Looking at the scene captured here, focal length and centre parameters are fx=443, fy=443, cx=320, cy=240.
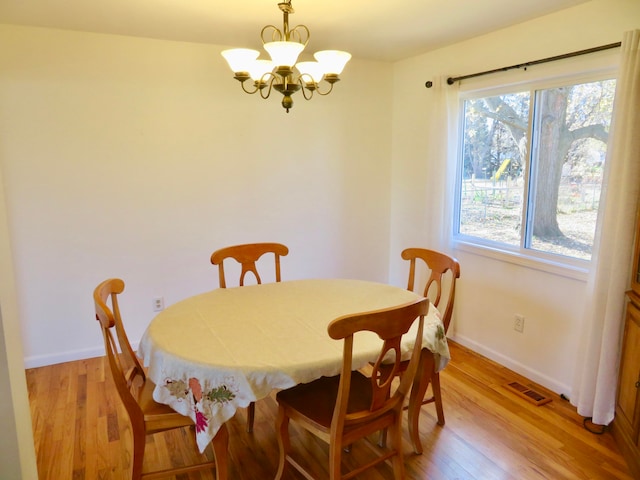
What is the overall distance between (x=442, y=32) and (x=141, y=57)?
2.04 m

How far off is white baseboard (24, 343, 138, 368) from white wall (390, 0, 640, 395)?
2568mm

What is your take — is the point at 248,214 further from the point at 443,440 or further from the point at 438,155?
the point at 443,440

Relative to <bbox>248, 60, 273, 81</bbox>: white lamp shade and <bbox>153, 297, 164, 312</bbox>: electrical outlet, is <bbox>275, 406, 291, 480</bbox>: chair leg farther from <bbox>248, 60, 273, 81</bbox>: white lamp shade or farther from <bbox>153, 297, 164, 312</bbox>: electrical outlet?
<bbox>153, 297, 164, 312</bbox>: electrical outlet

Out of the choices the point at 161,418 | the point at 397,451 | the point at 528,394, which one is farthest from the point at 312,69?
the point at 528,394

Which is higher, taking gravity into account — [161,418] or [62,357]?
[161,418]

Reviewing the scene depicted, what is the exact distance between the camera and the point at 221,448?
171cm

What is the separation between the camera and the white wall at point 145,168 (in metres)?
2.87

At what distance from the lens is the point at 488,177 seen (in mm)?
3229

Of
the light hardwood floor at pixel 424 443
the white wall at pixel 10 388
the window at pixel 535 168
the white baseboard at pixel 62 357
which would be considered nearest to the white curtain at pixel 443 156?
the window at pixel 535 168

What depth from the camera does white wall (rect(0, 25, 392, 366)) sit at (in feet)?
9.43

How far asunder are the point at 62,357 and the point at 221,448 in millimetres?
2034

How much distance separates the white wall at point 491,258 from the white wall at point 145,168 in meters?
0.40

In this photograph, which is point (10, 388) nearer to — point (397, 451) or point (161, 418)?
point (161, 418)

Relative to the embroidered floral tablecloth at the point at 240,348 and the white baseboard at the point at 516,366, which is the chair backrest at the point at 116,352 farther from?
the white baseboard at the point at 516,366
